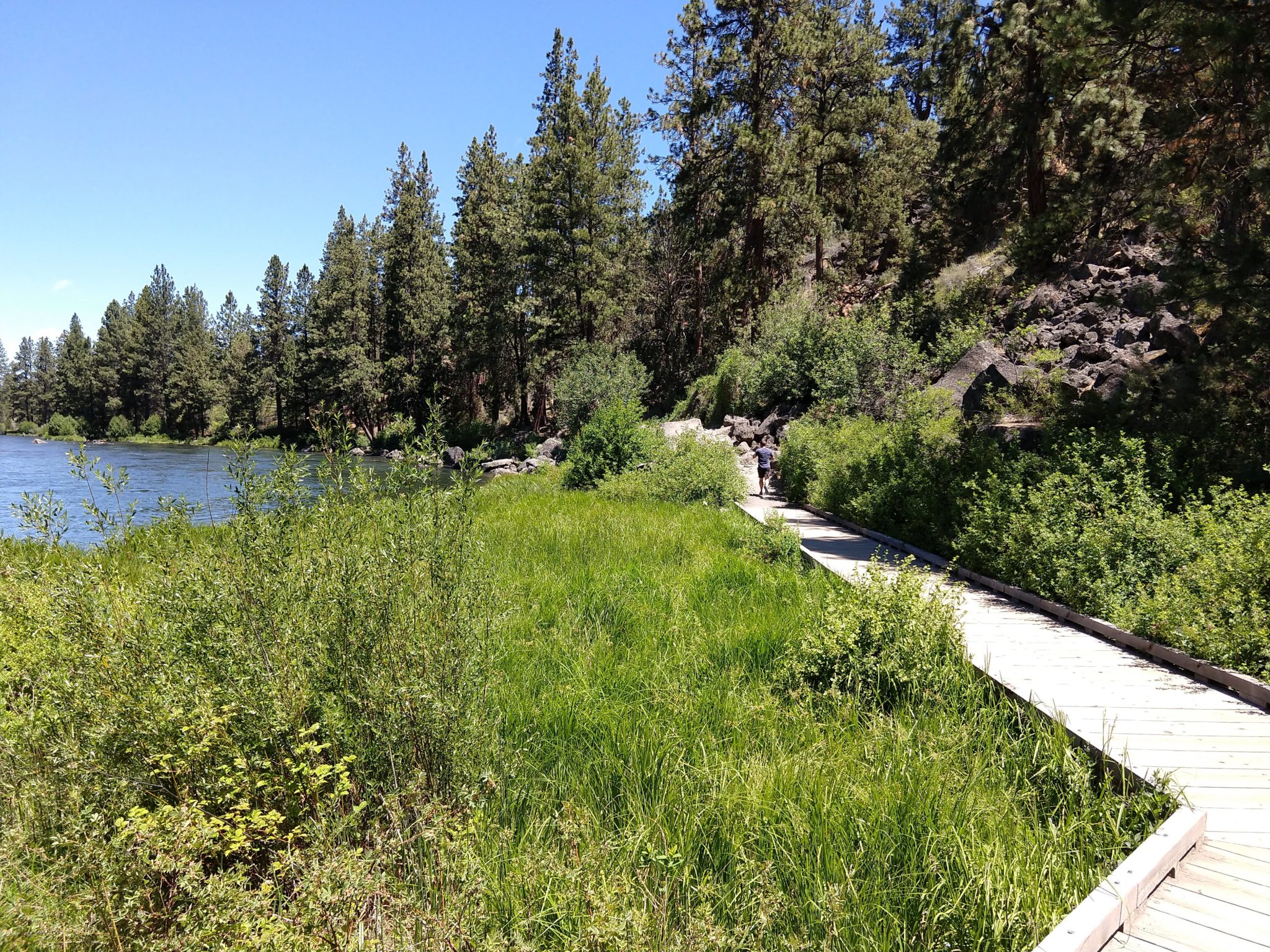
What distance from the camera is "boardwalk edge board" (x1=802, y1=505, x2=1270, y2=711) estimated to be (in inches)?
162

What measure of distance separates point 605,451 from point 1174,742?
13.8 m

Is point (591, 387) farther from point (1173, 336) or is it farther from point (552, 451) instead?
point (1173, 336)

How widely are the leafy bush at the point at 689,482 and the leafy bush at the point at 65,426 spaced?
7374cm

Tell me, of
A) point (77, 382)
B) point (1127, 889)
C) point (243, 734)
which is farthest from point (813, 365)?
point (77, 382)

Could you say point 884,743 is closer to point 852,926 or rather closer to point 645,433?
point 852,926

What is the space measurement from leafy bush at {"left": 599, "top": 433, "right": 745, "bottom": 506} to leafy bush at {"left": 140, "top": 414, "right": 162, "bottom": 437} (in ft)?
226

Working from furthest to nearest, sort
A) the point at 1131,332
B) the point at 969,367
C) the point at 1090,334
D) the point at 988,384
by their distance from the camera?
the point at 969,367 < the point at 1090,334 < the point at 1131,332 < the point at 988,384

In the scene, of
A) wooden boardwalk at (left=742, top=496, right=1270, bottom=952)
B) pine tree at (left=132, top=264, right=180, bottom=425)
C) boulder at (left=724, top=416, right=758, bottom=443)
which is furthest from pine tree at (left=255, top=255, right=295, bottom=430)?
wooden boardwalk at (left=742, top=496, right=1270, bottom=952)

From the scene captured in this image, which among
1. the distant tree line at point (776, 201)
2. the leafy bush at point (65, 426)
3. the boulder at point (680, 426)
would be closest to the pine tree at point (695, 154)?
the distant tree line at point (776, 201)

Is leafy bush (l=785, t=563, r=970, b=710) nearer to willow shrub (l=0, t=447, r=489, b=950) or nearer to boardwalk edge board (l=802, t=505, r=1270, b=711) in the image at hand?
boardwalk edge board (l=802, t=505, r=1270, b=711)

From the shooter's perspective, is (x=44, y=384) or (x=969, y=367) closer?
(x=969, y=367)

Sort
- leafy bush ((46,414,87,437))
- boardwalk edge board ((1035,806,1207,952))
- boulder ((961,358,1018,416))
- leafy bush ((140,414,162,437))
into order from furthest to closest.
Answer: leafy bush ((46,414,87,437)) → leafy bush ((140,414,162,437)) → boulder ((961,358,1018,416)) → boardwalk edge board ((1035,806,1207,952))

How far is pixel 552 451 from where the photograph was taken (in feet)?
100

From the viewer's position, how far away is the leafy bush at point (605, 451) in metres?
16.5
